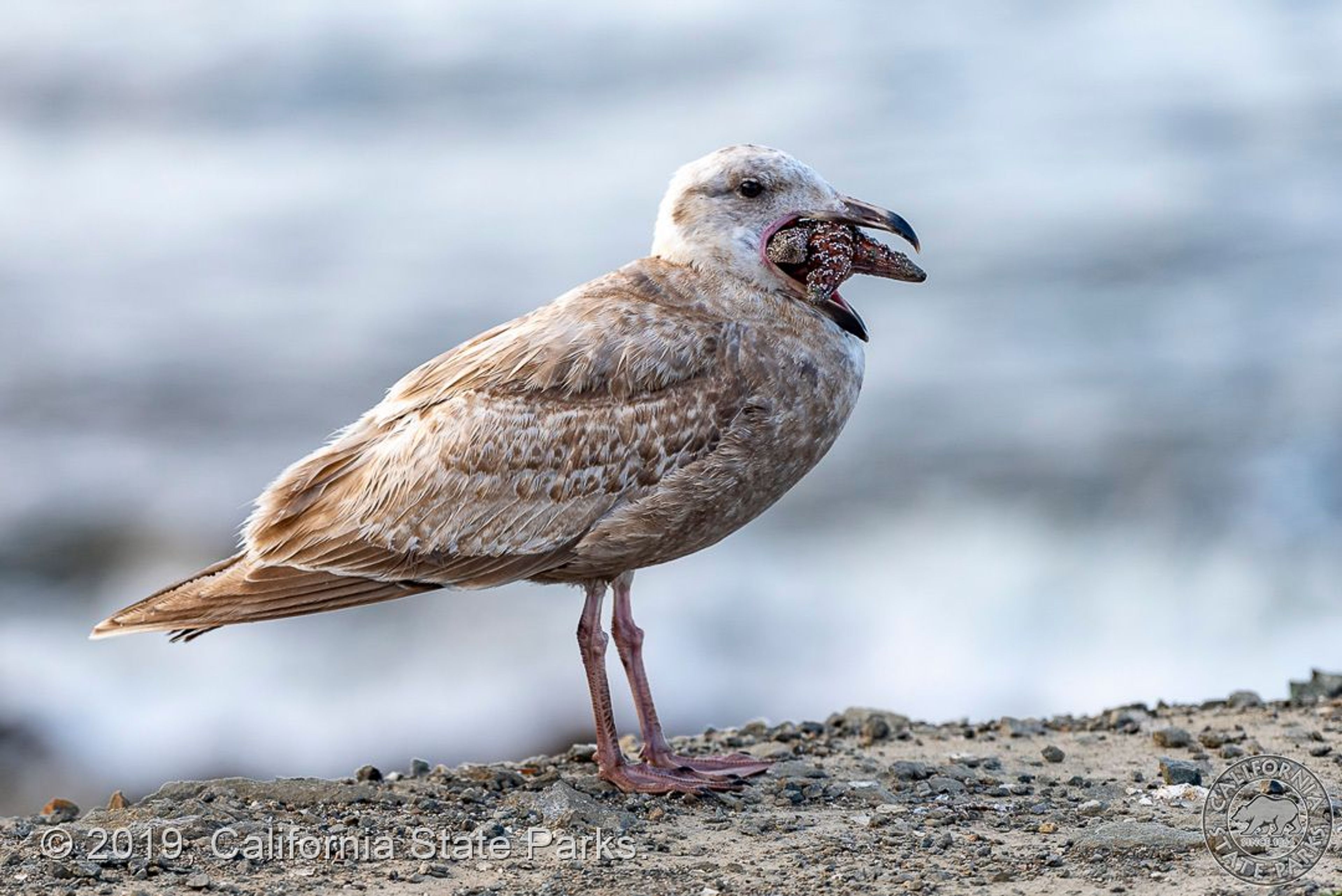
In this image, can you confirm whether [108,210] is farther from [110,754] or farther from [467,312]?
[110,754]

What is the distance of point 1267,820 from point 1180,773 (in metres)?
0.65

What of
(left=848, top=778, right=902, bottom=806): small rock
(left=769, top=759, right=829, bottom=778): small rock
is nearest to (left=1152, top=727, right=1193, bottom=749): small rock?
(left=848, top=778, right=902, bottom=806): small rock

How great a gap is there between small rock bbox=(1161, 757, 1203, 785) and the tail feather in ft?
9.05

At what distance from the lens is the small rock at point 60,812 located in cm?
616

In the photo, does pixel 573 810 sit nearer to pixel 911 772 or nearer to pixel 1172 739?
pixel 911 772

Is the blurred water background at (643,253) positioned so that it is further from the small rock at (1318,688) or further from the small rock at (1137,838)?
the small rock at (1137,838)

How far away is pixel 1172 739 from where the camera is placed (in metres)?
6.90

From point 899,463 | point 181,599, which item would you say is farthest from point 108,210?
point 181,599

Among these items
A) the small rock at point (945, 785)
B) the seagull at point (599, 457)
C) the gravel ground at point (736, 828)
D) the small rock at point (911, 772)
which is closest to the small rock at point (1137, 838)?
the gravel ground at point (736, 828)

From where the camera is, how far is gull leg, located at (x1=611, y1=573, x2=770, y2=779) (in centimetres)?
661

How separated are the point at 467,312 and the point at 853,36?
900cm

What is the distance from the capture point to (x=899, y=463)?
13.3 meters

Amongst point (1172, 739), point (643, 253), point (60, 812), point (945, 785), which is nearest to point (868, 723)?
point (945, 785)

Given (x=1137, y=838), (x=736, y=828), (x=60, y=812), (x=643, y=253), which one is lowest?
(x=1137, y=838)
